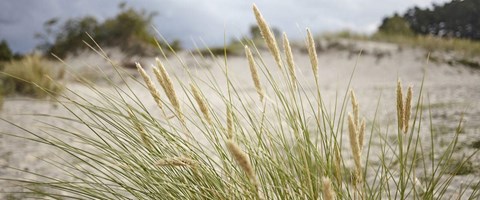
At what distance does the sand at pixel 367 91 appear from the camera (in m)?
3.18

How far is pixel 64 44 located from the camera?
15.5 m

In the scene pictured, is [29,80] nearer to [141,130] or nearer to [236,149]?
[141,130]

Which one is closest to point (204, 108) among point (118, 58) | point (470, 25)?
point (470, 25)

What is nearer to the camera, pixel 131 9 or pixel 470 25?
pixel 470 25

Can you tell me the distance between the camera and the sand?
3.18 m

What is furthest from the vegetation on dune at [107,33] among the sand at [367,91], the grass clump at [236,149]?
the grass clump at [236,149]

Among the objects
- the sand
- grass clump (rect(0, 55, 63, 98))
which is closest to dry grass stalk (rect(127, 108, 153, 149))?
the sand

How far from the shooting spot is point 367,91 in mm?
8211

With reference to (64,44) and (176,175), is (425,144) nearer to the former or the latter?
(176,175)

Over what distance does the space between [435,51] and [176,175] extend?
1196cm

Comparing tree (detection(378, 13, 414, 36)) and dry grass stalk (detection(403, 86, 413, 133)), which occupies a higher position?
tree (detection(378, 13, 414, 36))

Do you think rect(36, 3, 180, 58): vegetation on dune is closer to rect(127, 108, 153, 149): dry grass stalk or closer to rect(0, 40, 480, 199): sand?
rect(0, 40, 480, 199): sand

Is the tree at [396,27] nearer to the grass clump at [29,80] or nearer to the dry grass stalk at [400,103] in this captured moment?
the grass clump at [29,80]

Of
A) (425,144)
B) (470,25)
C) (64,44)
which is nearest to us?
(425,144)
